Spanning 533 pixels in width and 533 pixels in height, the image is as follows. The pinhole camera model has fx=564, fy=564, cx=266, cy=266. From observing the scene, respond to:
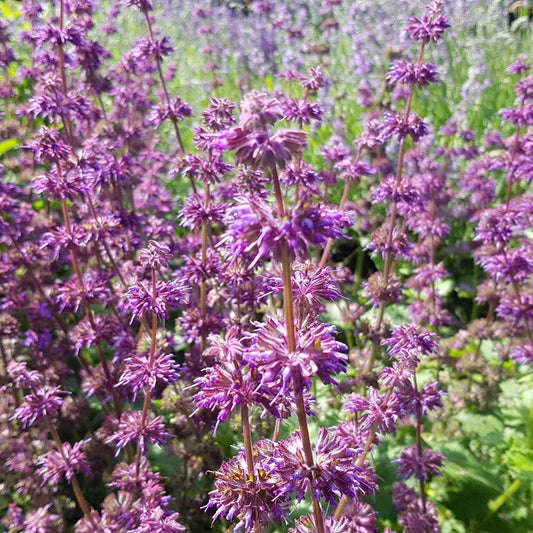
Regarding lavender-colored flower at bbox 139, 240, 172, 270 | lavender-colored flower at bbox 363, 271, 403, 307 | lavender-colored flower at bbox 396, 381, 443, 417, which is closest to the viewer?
lavender-colored flower at bbox 139, 240, 172, 270

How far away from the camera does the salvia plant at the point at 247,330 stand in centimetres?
196

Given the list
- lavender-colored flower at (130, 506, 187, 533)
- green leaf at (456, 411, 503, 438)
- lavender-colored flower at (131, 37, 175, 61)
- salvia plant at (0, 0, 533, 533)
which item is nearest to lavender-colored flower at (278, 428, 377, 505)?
salvia plant at (0, 0, 533, 533)

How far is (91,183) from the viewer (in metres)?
3.70

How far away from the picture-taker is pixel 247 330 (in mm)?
3455

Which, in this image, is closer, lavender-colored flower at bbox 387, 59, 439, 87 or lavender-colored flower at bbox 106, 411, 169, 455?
lavender-colored flower at bbox 106, 411, 169, 455

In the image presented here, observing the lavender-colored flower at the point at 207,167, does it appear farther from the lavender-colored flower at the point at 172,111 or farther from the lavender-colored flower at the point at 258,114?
the lavender-colored flower at the point at 258,114

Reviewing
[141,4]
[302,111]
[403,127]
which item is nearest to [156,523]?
[302,111]

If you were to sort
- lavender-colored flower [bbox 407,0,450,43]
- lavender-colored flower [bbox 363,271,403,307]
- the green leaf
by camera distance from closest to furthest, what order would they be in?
lavender-colored flower [bbox 407,0,450,43], lavender-colored flower [bbox 363,271,403,307], the green leaf

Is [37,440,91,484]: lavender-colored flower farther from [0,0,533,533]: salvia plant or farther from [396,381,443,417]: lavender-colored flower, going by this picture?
[396,381,443,417]: lavender-colored flower

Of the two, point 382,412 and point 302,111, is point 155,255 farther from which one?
point 302,111

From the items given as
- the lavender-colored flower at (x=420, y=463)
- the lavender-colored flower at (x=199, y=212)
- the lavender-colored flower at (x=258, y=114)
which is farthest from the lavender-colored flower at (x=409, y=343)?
the lavender-colored flower at (x=258, y=114)

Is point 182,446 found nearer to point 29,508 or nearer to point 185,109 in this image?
point 29,508

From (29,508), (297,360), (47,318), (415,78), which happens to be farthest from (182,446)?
(415,78)

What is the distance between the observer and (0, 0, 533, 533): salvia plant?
1959 millimetres
